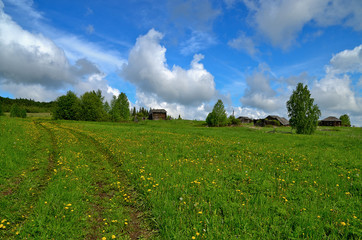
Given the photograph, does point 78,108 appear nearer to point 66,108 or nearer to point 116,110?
point 66,108

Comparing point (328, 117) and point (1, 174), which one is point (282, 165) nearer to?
point (1, 174)

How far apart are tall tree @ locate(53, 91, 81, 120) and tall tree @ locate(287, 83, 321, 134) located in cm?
8688

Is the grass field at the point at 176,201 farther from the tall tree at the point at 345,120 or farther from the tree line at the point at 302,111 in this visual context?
the tall tree at the point at 345,120

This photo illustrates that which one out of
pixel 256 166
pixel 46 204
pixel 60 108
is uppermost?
pixel 60 108

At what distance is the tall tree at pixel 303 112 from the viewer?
48.3 meters

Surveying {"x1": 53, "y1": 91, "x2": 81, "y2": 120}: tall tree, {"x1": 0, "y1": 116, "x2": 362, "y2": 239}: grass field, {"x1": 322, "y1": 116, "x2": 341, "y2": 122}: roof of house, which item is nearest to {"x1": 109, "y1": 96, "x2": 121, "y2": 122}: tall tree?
{"x1": 53, "y1": 91, "x2": 81, "y2": 120}: tall tree

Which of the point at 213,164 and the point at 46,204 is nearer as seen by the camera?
the point at 46,204

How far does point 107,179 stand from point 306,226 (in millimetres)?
7915

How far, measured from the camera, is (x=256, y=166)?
936 centimetres

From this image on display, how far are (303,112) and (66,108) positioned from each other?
9518 cm

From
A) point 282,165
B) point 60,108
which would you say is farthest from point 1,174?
point 60,108

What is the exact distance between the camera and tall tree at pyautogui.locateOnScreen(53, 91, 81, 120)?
7494 centimetres

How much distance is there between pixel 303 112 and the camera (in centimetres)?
4859

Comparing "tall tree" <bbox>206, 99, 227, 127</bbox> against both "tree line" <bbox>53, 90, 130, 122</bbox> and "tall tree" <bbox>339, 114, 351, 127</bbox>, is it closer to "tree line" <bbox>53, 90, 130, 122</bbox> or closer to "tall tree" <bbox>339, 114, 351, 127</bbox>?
"tree line" <bbox>53, 90, 130, 122</bbox>
